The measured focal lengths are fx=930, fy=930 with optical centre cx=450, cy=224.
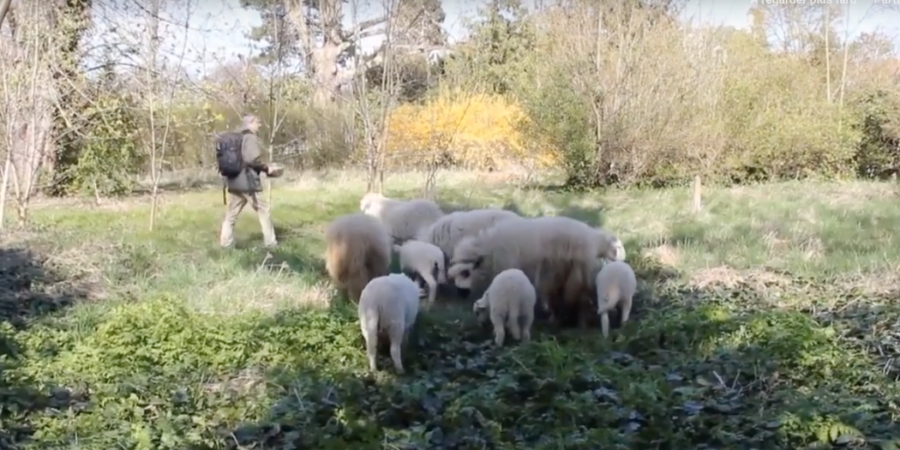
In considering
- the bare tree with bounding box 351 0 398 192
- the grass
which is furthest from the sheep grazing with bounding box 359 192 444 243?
the bare tree with bounding box 351 0 398 192

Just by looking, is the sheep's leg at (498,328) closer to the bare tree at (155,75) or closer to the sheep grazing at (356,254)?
the sheep grazing at (356,254)

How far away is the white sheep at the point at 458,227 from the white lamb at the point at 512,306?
2.24 m

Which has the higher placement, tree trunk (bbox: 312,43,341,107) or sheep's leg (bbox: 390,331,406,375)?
tree trunk (bbox: 312,43,341,107)

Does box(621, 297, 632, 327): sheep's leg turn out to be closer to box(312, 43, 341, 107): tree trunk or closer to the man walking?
the man walking

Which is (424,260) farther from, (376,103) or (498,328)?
(376,103)

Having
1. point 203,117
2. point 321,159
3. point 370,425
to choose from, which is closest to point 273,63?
point 203,117

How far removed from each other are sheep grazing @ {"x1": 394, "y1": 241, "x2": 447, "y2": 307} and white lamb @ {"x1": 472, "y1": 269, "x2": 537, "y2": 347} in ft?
5.27

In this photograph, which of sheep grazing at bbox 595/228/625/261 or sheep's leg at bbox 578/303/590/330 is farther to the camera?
sheep grazing at bbox 595/228/625/261

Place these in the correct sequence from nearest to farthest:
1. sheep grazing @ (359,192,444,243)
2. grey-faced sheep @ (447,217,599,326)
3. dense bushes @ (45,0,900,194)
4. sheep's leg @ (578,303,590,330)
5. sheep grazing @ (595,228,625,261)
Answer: sheep's leg @ (578,303,590,330) → grey-faced sheep @ (447,217,599,326) → sheep grazing @ (595,228,625,261) → sheep grazing @ (359,192,444,243) → dense bushes @ (45,0,900,194)

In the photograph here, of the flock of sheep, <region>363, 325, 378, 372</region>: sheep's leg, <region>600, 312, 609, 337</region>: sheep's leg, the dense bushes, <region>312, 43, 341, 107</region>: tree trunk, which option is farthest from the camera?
the dense bushes

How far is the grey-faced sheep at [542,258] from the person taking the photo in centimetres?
899

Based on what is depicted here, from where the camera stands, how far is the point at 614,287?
331 inches

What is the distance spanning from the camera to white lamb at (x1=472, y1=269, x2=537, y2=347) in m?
8.01

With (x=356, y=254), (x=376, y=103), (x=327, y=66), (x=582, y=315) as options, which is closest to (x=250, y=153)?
(x=356, y=254)
